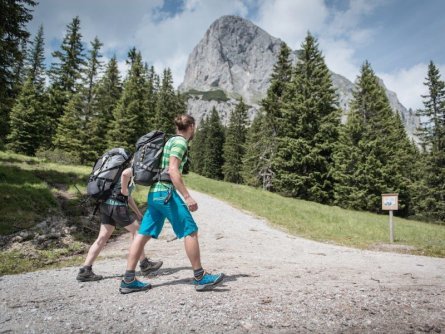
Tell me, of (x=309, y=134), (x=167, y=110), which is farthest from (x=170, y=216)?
(x=167, y=110)

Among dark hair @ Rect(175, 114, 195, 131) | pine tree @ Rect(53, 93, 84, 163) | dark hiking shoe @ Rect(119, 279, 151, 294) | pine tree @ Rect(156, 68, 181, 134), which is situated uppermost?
pine tree @ Rect(156, 68, 181, 134)

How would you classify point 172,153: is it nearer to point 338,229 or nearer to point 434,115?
point 338,229

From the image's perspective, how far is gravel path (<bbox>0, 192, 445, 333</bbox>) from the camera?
2.98m

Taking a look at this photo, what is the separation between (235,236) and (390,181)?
2182 centimetres

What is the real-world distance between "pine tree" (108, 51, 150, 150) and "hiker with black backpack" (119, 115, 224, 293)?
3002 cm

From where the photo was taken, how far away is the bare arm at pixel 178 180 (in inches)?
154

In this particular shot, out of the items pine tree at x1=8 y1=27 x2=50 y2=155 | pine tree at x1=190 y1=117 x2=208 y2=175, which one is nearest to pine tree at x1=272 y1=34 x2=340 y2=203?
pine tree at x1=8 y1=27 x2=50 y2=155

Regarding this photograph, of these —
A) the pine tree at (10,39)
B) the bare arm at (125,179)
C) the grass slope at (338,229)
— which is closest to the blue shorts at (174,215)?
the bare arm at (125,179)

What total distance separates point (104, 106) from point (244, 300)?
38503 mm

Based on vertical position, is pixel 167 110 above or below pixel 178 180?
above

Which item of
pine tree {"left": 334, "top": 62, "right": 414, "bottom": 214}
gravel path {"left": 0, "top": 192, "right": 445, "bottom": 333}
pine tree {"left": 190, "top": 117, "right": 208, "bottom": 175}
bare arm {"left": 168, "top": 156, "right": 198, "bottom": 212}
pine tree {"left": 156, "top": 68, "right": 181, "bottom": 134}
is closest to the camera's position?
gravel path {"left": 0, "top": 192, "right": 445, "bottom": 333}

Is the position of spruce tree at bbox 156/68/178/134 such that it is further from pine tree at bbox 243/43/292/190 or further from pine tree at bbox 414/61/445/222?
pine tree at bbox 414/61/445/222

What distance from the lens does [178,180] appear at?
390cm

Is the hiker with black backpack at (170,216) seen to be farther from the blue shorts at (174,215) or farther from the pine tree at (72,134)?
the pine tree at (72,134)
